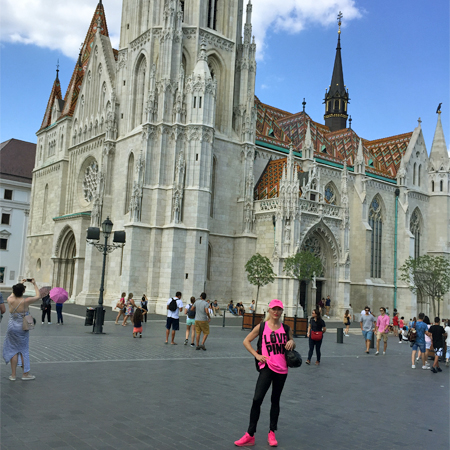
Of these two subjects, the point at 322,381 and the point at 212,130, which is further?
the point at 212,130

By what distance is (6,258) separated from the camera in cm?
5100

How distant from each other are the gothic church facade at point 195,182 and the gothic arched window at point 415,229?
0.97 meters

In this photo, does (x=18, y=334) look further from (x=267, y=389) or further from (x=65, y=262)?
(x=65, y=262)

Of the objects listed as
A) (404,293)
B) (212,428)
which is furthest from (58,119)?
(212,428)

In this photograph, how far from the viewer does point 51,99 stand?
4478 cm

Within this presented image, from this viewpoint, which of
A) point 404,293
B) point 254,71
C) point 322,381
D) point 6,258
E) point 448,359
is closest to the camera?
point 322,381

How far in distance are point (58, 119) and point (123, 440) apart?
128 ft

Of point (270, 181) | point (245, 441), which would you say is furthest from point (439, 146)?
point (245, 441)

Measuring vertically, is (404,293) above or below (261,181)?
below

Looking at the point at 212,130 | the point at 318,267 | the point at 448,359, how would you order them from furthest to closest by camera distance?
the point at 212,130 → the point at 318,267 → the point at 448,359


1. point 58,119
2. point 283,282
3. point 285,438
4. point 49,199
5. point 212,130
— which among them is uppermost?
point 58,119

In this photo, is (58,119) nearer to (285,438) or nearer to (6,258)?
(6,258)

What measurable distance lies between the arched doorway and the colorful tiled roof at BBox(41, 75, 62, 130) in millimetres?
12386

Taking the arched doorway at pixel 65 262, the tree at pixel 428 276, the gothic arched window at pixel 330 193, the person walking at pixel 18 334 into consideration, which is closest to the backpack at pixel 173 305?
Result: the person walking at pixel 18 334
